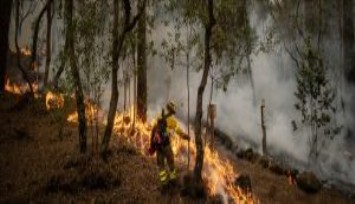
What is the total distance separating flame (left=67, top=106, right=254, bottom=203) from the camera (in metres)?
19.0

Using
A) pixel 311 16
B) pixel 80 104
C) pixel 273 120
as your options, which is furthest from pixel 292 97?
pixel 80 104

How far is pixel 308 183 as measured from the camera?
2625 centimetres

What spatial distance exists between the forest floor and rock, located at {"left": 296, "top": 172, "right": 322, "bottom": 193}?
0.98 ft

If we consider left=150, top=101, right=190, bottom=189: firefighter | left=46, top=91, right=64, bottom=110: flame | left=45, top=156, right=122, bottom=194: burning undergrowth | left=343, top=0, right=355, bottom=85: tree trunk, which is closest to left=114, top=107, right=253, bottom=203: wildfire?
left=150, top=101, right=190, bottom=189: firefighter

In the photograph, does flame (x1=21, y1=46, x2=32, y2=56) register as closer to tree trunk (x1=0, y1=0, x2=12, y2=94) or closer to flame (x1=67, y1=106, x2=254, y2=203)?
tree trunk (x1=0, y1=0, x2=12, y2=94)

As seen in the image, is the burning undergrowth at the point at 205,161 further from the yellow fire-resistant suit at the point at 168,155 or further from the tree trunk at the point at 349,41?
the tree trunk at the point at 349,41

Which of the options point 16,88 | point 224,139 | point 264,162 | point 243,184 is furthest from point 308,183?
point 16,88

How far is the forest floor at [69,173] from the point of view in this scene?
1645 cm

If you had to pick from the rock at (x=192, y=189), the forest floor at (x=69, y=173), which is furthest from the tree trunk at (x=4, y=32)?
the rock at (x=192, y=189)

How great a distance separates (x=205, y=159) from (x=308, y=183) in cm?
610

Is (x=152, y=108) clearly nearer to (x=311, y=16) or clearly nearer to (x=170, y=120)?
(x=311, y=16)

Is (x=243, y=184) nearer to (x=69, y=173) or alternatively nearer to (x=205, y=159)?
(x=205, y=159)

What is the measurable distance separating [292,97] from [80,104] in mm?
25017

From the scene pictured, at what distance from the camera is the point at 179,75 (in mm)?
41406
